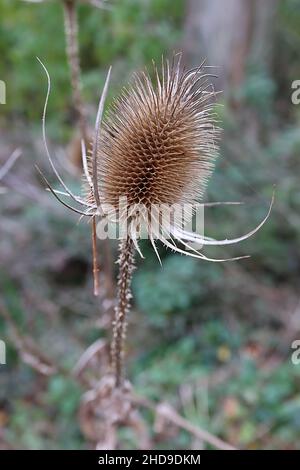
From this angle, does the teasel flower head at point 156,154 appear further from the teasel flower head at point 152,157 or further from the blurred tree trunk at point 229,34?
the blurred tree trunk at point 229,34

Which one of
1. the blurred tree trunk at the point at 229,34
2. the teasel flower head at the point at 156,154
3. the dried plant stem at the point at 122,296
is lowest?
the dried plant stem at the point at 122,296

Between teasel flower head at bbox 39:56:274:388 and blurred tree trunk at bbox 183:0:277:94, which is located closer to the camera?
teasel flower head at bbox 39:56:274:388

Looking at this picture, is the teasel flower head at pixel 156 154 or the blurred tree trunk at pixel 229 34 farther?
the blurred tree trunk at pixel 229 34

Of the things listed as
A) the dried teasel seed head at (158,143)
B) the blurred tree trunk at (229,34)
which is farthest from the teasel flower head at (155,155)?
the blurred tree trunk at (229,34)

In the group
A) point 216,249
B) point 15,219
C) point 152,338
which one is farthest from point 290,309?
point 15,219

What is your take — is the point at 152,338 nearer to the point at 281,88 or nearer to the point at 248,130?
the point at 248,130

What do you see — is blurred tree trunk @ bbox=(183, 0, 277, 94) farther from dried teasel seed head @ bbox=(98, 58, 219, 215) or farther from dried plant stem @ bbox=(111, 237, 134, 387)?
dried plant stem @ bbox=(111, 237, 134, 387)

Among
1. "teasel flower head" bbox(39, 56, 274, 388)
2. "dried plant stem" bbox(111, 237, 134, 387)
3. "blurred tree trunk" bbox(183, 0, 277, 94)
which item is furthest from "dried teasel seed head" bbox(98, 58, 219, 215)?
"blurred tree trunk" bbox(183, 0, 277, 94)

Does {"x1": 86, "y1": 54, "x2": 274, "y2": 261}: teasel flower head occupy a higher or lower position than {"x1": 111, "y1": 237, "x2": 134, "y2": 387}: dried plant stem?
higher
